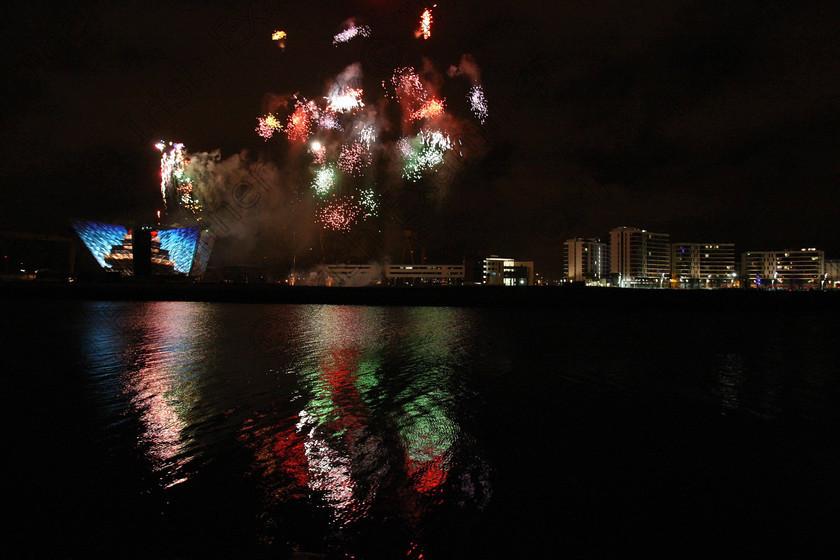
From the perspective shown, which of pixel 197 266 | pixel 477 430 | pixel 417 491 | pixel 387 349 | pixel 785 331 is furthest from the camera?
pixel 197 266

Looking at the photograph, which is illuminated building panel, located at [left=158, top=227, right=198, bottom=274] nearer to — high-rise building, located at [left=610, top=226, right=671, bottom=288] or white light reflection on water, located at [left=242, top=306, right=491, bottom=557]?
white light reflection on water, located at [left=242, top=306, right=491, bottom=557]

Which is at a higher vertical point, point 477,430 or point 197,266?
point 197,266

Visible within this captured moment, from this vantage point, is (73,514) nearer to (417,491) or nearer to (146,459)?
(146,459)

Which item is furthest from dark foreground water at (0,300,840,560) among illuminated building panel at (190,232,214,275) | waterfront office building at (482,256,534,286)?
illuminated building panel at (190,232,214,275)

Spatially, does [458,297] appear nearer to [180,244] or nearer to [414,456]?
[414,456]

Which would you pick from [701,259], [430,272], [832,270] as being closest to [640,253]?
[701,259]

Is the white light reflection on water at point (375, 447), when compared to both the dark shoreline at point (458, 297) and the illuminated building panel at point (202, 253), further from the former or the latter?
the illuminated building panel at point (202, 253)

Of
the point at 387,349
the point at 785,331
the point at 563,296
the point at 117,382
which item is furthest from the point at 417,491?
the point at 563,296
